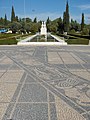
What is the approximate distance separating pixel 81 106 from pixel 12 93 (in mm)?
2094

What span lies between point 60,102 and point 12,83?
2363 millimetres

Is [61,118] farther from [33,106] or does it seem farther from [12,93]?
[12,93]

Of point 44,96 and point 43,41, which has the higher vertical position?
point 43,41

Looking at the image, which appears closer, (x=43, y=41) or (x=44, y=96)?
(x=44, y=96)

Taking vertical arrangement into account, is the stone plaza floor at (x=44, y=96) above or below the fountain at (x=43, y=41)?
below

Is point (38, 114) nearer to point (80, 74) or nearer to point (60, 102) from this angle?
point (60, 102)

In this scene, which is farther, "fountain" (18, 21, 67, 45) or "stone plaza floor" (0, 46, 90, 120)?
"fountain" (18, 21, 67, 45)

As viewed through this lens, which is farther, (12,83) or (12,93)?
(12,83)

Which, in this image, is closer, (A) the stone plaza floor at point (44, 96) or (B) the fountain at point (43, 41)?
(A) the stone plaza floor at point (44, 96)

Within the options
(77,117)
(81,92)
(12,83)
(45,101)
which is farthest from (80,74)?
(77,117)

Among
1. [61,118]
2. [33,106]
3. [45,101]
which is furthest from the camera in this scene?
[45,101]

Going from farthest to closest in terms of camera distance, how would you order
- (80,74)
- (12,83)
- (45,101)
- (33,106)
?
(80,74) < (12,83) < (45,101) < (33,106)

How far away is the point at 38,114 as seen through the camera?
4328 mm

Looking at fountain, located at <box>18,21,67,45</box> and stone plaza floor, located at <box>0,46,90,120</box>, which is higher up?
fountain, located at <box>18,21,67,45</box>
